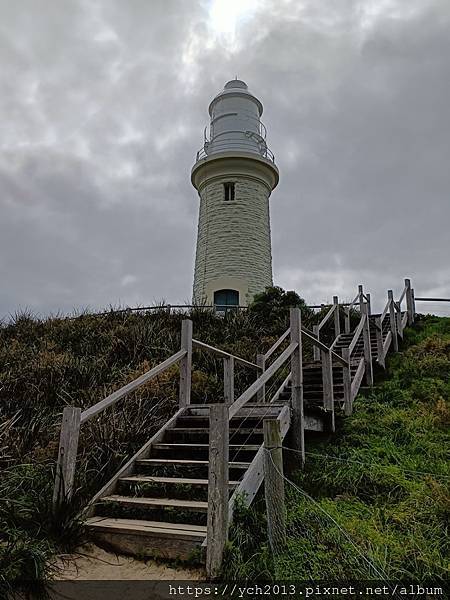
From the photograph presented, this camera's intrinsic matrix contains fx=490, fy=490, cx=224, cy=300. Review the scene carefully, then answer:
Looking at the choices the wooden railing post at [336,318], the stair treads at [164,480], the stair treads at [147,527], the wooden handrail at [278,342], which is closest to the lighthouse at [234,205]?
the wooden railing post at [336,318]

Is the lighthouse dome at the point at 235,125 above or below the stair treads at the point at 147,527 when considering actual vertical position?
above

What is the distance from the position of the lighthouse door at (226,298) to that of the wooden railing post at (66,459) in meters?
13.6

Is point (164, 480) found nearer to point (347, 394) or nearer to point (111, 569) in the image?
point (111, 569)

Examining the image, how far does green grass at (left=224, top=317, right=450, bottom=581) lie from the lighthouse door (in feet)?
32.9

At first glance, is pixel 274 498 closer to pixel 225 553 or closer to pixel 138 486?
pixel 225 553

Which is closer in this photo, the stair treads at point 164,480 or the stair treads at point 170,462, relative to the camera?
the stair treads at point 164,480

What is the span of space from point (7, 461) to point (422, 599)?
3959 millimetres

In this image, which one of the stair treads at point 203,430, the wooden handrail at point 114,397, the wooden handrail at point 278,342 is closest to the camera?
the wooden handrail at point 114,397

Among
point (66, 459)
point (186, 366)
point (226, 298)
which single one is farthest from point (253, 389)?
point (226, 298)

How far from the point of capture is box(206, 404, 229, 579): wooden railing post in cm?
322

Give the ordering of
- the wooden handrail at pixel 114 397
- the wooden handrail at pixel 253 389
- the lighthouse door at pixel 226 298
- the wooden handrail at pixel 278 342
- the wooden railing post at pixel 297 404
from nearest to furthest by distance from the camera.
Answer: the wooden handrail at pixel 253 389 → the wooden handrail at pixel 114 397 → the wooden railing post at pixel 297 404 → the wooden handrail at pixel 278 342 → the lighthouse door at pixel 226 298

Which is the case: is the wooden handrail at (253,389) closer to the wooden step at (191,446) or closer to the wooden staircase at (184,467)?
the wooden staircase at (184,467)

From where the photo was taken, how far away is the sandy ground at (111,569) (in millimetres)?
3315

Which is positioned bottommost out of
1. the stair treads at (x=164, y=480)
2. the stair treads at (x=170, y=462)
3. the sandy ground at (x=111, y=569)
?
the sandy ground at (x=111, y=569)
